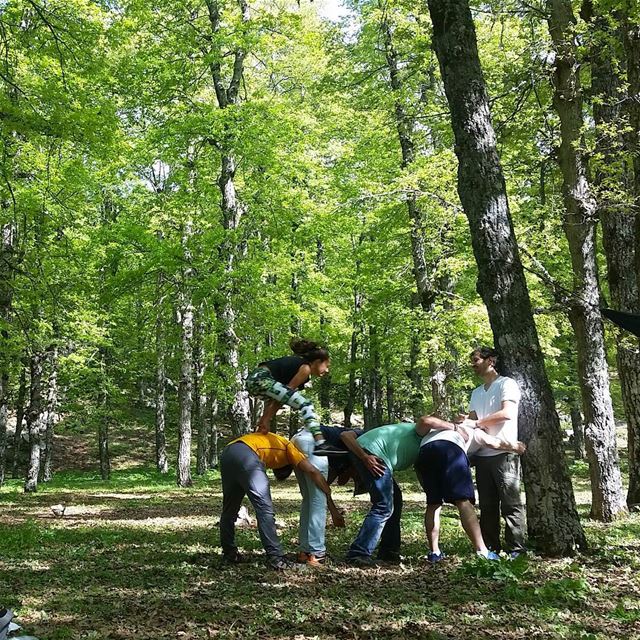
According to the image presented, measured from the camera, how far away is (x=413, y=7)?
1340 cm

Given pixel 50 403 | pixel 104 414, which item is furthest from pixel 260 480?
pixel 104 414

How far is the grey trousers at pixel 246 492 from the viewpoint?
5.65m

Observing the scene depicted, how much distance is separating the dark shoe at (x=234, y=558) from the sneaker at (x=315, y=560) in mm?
697

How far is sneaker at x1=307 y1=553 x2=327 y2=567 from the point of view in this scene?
569 cm

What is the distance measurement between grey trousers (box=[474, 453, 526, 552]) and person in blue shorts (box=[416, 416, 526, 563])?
232 mm

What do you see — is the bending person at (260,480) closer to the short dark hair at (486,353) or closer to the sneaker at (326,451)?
the sneaker at (326,451)

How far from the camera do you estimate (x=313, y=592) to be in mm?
4828

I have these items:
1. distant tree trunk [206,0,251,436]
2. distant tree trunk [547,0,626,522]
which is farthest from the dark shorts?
distant tree trunk [206,0,251,436]

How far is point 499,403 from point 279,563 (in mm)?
2409

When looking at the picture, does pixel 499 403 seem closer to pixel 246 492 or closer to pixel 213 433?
pixel 246 492

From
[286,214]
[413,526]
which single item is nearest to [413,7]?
[286,214]

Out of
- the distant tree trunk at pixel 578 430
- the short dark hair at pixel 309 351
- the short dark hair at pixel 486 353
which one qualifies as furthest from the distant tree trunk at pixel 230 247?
the distant tree trunk at pixel 578 430

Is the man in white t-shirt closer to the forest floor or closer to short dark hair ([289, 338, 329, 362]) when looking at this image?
the forest floor

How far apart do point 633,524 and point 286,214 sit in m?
11.4
